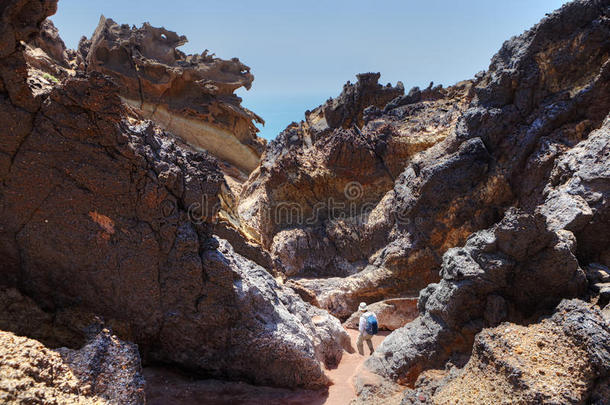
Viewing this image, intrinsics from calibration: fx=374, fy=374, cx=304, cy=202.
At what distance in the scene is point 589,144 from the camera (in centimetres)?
592

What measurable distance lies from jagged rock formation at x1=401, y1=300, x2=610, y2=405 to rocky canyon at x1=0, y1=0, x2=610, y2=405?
2 cm

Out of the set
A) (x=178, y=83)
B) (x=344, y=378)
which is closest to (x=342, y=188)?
(x=344, y=378)

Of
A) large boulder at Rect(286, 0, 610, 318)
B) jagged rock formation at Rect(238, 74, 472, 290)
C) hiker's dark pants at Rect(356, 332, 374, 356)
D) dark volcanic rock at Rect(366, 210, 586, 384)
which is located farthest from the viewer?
jagged rock formation at Rect(238, 74, 472, 290)

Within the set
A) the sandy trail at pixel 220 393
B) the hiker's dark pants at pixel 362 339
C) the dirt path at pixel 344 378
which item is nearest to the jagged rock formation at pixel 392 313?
the dirt path at pixel 344 378

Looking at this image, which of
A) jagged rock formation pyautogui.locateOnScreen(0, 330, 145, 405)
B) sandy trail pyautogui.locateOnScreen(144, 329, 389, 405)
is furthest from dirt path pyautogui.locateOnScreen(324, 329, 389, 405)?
jagged rock formation pyautogui.locateOnScreen(0, 330, 145, 405)

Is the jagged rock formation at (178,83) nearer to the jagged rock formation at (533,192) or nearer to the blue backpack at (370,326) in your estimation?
the jagged rock formation at (533,192)

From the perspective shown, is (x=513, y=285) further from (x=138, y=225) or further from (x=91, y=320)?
(x=91, y=320)

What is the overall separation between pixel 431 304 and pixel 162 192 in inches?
154

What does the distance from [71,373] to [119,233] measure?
4.95 ft

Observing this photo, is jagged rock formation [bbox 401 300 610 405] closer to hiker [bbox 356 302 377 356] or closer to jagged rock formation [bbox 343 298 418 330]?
hiker [bbox 356 302 377 356]

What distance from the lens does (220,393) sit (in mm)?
4645

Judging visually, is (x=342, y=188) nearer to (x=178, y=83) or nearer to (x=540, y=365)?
(x=540, y=365)

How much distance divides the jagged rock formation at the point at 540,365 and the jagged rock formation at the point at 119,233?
2.13 meters

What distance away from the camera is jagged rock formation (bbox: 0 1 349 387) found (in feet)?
12.8
